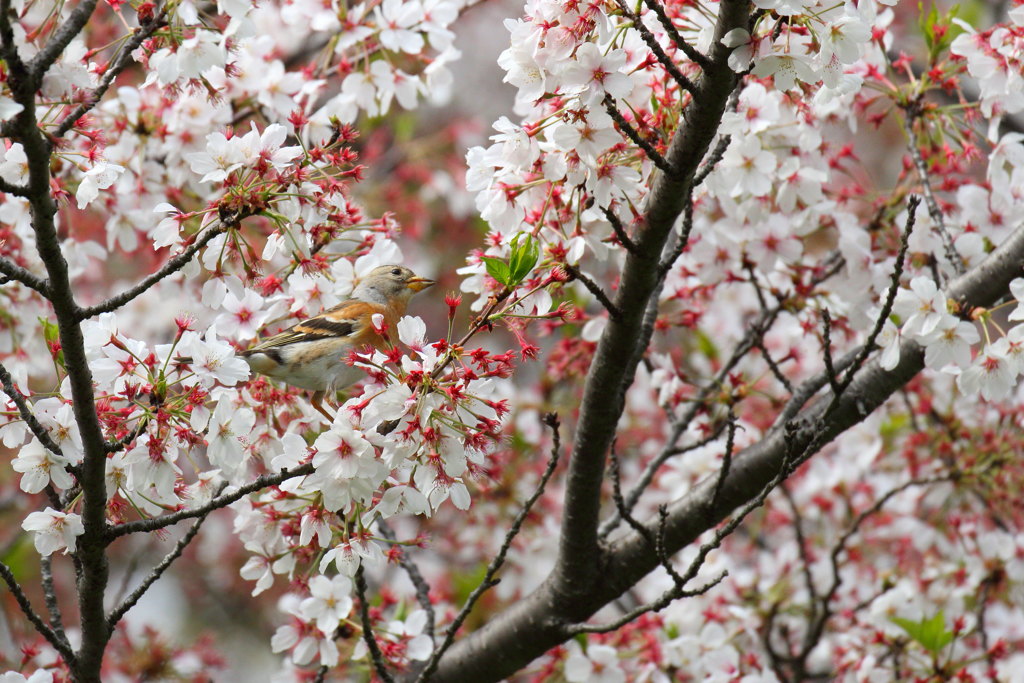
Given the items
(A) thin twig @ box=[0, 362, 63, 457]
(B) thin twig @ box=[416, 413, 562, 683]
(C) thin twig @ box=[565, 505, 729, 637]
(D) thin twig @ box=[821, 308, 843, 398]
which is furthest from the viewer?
(D) thin twig @ box=[821, 308, 843, 398]

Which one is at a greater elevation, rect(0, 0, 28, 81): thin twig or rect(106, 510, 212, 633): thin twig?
rect(0, 0, 28, 81): thin twig

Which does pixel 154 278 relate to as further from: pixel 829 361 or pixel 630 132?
pixel 829 361

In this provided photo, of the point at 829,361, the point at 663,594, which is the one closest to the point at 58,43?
the point at 663,594

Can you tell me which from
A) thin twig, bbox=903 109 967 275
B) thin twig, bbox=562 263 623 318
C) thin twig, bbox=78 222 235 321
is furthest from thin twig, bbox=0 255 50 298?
A: thin twig, bbox=903 109 967 275

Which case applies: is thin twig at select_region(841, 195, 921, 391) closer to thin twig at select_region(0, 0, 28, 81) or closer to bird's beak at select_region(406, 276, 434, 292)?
bird's beak at select_region(406, 276, 434, 292)

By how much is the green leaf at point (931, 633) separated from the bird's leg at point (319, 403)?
8.77 ft

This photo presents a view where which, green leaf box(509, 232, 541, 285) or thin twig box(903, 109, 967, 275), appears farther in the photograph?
thin twig box(903, 109, 967, 275)

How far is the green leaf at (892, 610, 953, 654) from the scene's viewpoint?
4.33 m

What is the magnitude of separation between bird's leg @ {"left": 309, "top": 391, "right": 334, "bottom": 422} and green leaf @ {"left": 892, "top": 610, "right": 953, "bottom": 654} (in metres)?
2.67

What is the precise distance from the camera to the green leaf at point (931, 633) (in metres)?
4.33

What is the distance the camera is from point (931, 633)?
4340mm

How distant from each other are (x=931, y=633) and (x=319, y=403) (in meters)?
2.81

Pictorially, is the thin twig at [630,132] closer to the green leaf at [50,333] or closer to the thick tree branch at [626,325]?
the thick tree branch at [626,325]

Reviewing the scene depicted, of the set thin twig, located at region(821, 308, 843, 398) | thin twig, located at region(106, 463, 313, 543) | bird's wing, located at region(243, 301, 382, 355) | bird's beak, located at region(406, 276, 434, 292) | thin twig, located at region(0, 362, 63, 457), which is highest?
bird's beak, located at region(406, 276, 434, 292)
